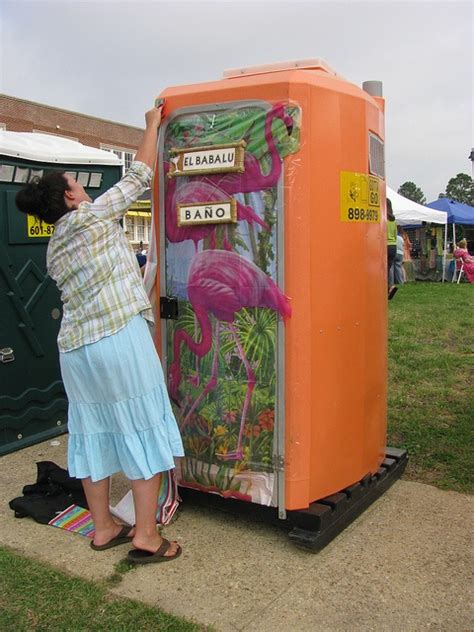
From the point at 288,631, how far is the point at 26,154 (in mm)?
3935

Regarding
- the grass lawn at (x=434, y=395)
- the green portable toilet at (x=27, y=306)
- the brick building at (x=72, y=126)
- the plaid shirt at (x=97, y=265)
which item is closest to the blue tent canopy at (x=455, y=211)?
the grass lawn at (x=434, y=395)

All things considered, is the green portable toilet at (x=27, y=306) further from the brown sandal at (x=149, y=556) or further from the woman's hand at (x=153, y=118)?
the brown sandal at (x=149, y=556)

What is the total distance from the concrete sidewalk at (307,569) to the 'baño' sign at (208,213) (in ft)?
5.72

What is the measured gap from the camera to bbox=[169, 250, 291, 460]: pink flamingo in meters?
3.18

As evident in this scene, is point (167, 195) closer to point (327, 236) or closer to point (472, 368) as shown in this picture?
point (327, 236)

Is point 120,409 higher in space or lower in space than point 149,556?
higher

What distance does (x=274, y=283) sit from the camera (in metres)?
3.14

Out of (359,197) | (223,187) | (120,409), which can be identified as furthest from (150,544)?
(359,197)

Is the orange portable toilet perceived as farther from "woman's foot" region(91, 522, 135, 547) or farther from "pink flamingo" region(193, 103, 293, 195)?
"woman's foot" region(91, 522, 135, 547)

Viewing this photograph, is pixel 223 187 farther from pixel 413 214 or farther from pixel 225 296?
pixel 413 214

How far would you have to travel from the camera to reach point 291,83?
3008 millimetres

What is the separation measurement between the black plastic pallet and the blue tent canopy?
17996 millimetres

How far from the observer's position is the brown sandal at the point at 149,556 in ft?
10.2

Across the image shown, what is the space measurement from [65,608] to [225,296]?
1.67 m
